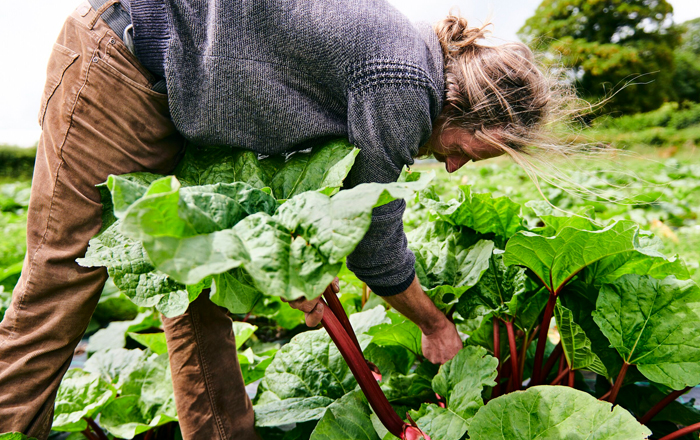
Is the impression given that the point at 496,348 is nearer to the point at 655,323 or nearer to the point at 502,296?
the point at 502,296

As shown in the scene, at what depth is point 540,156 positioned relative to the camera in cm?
144

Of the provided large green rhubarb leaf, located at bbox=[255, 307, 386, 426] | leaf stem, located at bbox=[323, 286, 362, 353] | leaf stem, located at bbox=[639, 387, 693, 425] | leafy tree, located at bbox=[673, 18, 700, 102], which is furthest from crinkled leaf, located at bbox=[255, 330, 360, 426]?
leafy tree, located at bbox=[673, 18, 700, 102]

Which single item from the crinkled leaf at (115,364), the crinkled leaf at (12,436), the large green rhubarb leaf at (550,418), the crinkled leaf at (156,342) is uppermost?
the large green rhubarb leaf at (550,418)

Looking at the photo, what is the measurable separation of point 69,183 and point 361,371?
97 centimetres

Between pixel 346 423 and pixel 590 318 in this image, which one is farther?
pixel 590 318

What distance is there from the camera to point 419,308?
4.84ft

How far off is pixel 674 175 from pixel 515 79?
6.82 metres

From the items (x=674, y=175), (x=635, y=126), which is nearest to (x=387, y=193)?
(x=674, y=175)

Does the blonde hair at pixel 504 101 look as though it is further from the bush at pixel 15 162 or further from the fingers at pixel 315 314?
the bush at pixel 15 162

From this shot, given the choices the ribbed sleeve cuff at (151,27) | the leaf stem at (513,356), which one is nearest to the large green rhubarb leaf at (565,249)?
the leaf stem at (513,356)

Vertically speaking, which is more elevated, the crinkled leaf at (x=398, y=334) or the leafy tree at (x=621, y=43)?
the crinkled leaf at (x=398, y=334)

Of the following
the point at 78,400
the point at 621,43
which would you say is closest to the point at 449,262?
the point at 78,400

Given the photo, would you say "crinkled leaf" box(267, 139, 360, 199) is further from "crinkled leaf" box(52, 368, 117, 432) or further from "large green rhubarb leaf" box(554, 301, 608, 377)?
"crinkled leaf" box(52, 368, 117, 432)

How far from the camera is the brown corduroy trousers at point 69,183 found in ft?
4.28
